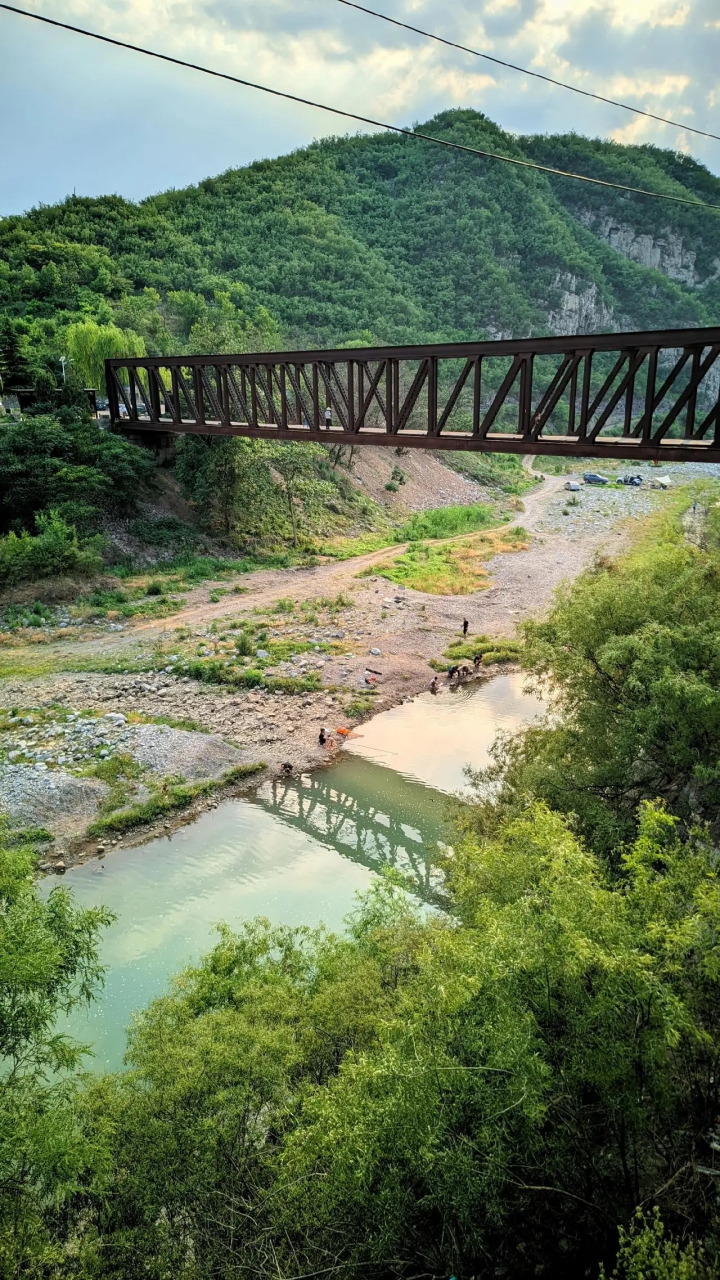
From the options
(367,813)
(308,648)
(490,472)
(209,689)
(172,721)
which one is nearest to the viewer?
(367,813)

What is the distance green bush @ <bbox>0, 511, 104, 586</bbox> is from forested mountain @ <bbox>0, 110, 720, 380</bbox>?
33.0 ft

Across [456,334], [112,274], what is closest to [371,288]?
[456,334]

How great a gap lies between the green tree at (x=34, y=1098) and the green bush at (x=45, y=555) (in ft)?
81.7

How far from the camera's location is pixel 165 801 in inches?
764

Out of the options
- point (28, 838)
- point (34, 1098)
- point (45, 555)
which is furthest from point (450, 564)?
point (34, 1098)

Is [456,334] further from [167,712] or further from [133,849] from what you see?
[133,849]

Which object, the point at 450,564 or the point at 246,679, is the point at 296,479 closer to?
the point at 450,564

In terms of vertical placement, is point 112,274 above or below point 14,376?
above

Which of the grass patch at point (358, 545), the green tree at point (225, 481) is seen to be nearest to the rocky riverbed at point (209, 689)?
the grass patch at point (358, 545)

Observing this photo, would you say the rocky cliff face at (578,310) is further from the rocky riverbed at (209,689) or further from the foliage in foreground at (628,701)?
the foliage in foreground at (628,701)

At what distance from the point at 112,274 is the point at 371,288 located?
3265 cm

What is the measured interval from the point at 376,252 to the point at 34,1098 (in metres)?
108

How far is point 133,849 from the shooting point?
1800 cm

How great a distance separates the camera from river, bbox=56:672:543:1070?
1452 centimetres
